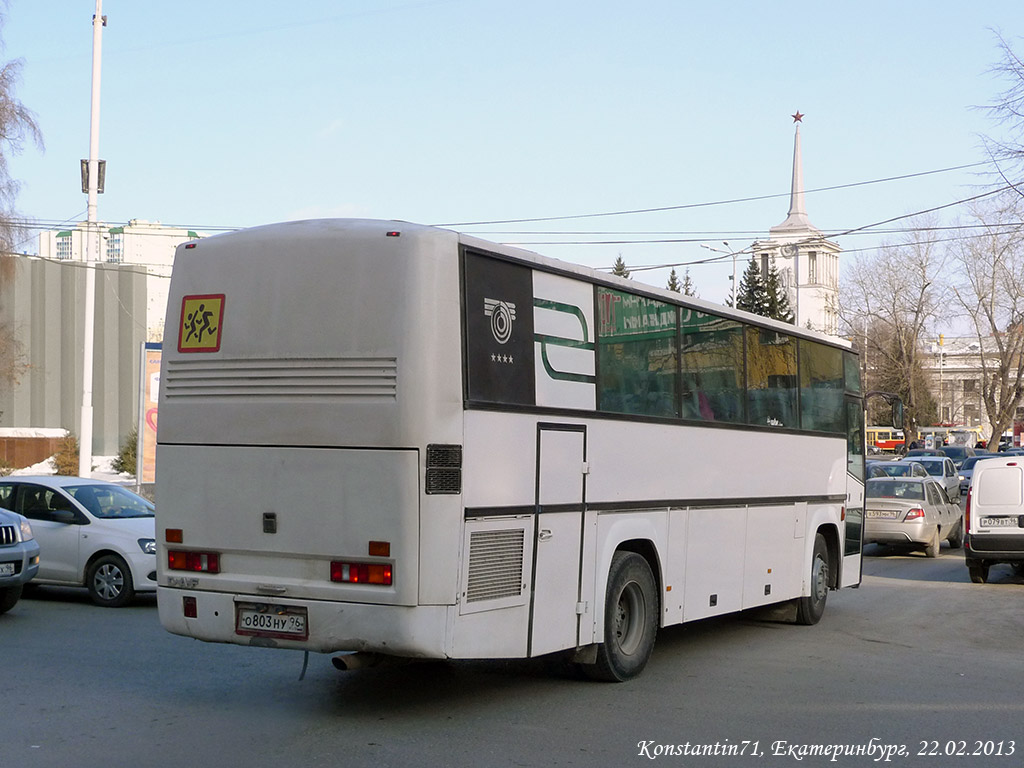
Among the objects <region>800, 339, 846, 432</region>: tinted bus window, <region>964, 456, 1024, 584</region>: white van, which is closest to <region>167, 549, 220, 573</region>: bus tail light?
<region>800, 339, 846, 432</region>: tinted bus window

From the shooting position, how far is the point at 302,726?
783cm

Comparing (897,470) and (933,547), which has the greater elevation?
(897,470)

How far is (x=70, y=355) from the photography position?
6388cm

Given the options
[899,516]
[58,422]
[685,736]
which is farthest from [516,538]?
[58,422]

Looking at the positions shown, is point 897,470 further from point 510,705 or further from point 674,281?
point 674,281

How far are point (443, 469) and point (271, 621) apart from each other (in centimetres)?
160

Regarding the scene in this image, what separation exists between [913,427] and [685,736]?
222 feet

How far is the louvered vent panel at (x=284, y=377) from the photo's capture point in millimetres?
7805

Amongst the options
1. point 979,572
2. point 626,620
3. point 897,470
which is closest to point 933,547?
point 897,470

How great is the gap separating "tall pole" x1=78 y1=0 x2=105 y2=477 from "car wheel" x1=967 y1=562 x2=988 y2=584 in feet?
59.2

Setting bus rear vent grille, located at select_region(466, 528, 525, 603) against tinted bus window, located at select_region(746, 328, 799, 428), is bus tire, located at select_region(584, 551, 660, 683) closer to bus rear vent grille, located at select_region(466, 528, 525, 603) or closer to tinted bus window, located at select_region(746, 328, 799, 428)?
bus rear vent grille, located at select_region(466, 528, 525, 603)

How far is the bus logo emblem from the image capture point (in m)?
8.28

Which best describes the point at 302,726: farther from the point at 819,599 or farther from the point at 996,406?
the point at 996,406

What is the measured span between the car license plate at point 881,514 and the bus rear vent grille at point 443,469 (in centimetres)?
1696
